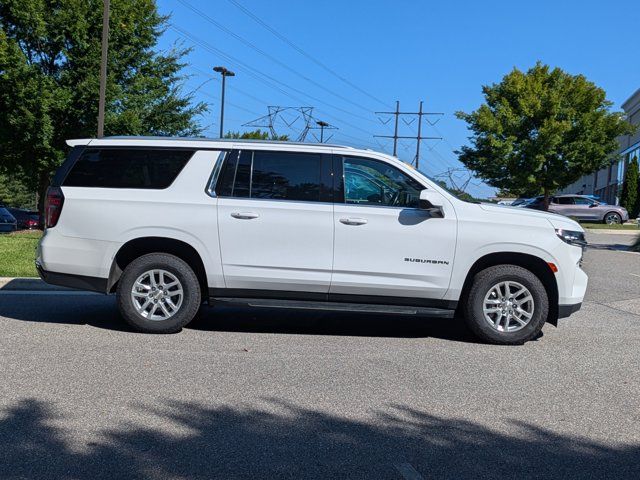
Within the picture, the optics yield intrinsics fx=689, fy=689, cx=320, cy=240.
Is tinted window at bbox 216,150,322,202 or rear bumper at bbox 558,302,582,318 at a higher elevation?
tinted window at bbox 216,150,322,202

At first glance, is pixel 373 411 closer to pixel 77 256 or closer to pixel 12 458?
pixel 12 458

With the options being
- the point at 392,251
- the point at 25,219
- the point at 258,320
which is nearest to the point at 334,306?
the point at 392,251

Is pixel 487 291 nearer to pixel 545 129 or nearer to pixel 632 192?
pixel 545 129

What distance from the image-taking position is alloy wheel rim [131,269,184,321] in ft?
22.9

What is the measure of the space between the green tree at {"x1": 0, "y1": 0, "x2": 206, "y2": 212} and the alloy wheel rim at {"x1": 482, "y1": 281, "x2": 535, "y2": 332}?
18565 millimetres

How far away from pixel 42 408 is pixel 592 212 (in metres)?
35.4

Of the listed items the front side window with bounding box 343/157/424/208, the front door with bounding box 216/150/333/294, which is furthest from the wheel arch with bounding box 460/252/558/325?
the front door with bounding box 216/150/333/294

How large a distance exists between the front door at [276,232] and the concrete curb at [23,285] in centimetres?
397

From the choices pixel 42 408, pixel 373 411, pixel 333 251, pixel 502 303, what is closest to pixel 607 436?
pixel 373 411

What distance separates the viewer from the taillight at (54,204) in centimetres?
702

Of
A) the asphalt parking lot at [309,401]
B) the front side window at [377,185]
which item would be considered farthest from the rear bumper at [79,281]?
the front side window at [377,185]

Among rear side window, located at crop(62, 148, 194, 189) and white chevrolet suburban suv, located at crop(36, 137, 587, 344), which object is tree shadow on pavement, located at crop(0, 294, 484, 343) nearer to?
white chevrolet suburban suv, located at crop(36, 137, 587, 344)

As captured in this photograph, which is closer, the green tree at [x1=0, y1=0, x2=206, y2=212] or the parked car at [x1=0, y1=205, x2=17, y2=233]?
the green tree at [x1=0, y1=0, x2=206, y2=212]

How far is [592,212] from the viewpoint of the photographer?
3600 cm
